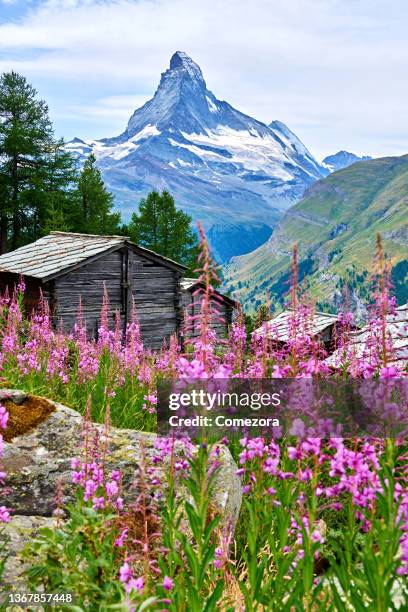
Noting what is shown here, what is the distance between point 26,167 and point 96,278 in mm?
40908

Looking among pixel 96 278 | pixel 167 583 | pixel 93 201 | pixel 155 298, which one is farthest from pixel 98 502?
pixel 93 201

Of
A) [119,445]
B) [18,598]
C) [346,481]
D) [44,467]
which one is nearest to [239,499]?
[119,445]

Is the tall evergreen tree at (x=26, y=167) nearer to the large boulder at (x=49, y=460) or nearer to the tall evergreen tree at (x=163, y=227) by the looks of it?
the tall evergreen tree at (x=163, y=227)

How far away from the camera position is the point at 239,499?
20.1ft

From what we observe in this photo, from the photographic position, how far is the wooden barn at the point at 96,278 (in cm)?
2480

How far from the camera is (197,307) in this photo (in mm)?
5711

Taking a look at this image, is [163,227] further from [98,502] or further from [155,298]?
[98,502]

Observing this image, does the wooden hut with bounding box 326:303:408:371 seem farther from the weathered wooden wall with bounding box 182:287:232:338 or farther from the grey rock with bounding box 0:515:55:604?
the grey rock with bounding box 0:515:55:604

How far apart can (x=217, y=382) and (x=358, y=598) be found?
1.22 metres

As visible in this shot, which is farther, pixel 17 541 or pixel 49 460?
pixel 49 460

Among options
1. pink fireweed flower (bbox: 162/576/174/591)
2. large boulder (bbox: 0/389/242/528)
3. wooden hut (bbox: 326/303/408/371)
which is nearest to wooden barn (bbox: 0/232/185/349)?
wooden hut (bbox: 326/303/408/371)

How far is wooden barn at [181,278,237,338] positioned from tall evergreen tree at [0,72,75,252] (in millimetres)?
22803

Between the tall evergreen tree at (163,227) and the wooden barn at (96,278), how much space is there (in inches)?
1311

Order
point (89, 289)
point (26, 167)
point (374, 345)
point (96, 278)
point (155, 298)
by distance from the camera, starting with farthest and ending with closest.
A: point (26, 167)
point (155, 298)
point (96, 278)
point (89, 289)
point (374, 345)
